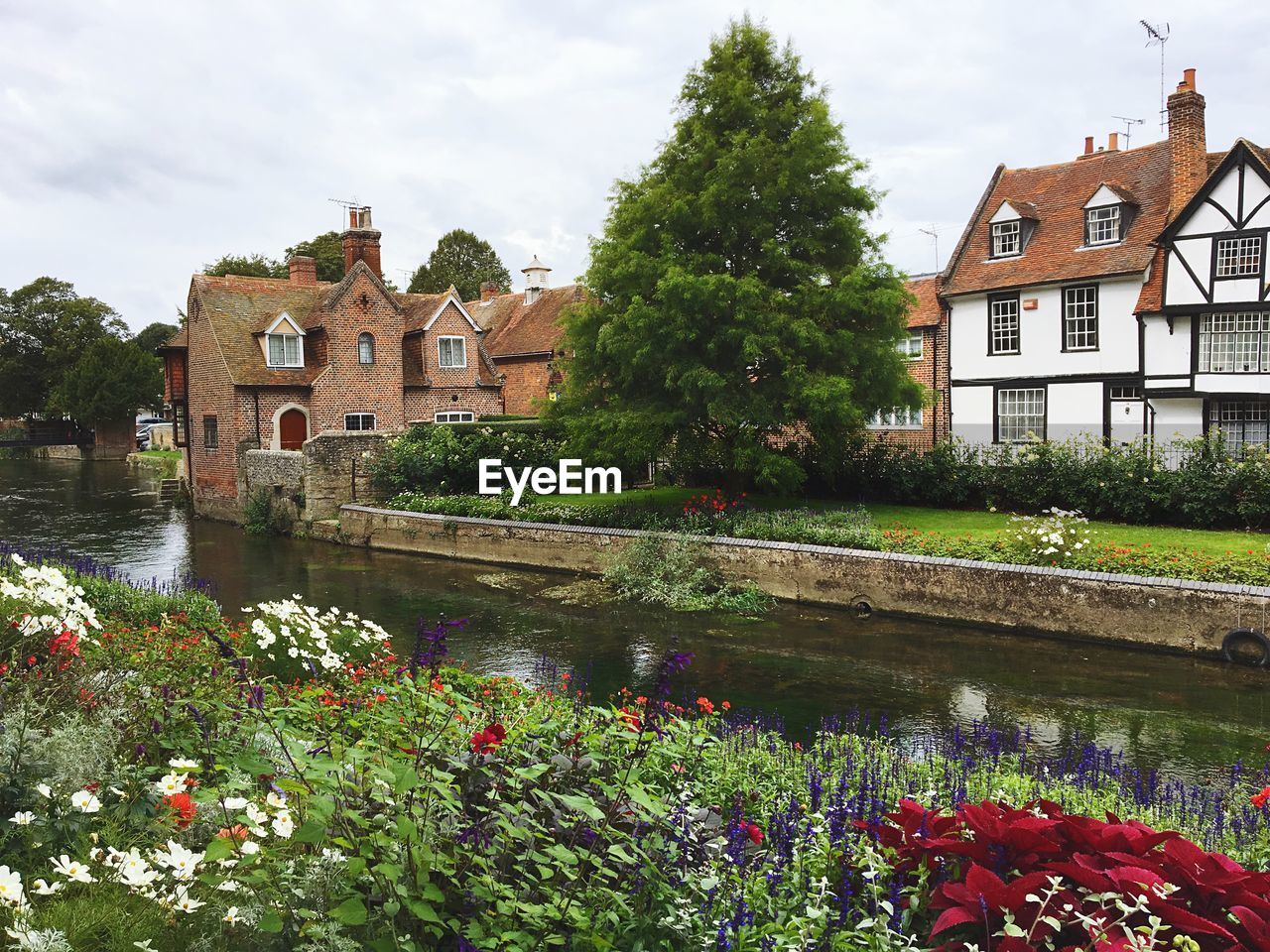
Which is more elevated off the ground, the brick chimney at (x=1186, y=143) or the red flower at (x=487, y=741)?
the brick chimney at (x=1186, y=143)

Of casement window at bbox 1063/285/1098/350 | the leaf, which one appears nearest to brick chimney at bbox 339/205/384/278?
casement window at bbox 1063/285/1098/350

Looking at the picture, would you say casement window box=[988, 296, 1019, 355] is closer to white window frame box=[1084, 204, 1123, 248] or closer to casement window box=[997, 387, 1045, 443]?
casement window box=[997, 387, 1045, 443]

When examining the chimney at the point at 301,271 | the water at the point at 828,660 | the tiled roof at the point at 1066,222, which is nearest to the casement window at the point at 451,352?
the chimney at the point at 301,271

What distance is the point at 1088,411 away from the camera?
29.2 meters

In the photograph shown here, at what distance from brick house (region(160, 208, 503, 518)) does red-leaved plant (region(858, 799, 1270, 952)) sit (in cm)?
3392

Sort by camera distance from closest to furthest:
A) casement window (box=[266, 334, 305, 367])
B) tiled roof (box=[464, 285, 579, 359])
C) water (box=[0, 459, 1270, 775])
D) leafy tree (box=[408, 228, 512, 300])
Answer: water (box=[0, 459, 1270, 775]) < casement window (box=[266, 334, 305, 367]) < tiled roof (box=[464, 285, 579, 359]) < leafy tree (box=[408, 228, 512, 300])

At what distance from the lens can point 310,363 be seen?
120ft

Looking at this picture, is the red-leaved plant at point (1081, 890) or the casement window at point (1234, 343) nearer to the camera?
the red-leaved plant at point (1081, 890)

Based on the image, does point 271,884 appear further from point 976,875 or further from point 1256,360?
point 1256,360

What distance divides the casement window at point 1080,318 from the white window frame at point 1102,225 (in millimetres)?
1681

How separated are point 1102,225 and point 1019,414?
6216 mm

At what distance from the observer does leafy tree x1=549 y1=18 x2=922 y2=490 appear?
66.3ft

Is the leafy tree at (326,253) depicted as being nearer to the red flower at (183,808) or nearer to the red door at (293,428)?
the red door at (293,428)

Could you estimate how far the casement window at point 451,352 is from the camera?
38875mm
